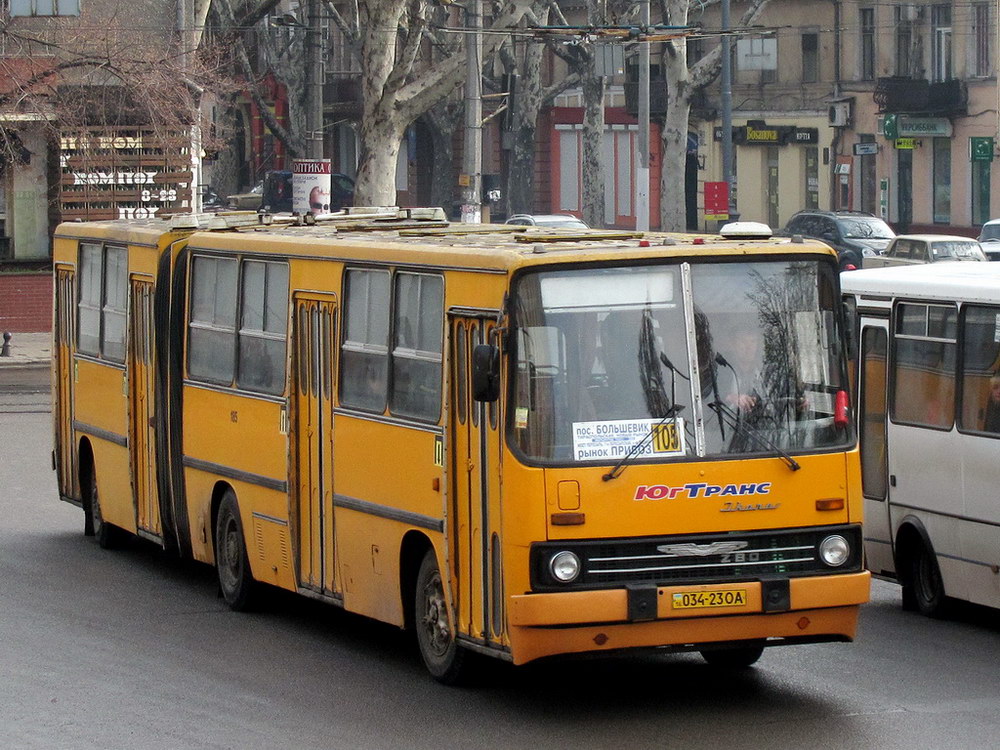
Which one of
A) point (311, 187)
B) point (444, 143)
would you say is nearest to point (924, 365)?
point (311, 187)

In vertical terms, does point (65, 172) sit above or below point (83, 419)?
above

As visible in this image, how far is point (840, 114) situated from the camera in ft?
197

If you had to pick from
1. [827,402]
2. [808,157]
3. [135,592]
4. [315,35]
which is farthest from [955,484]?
[808,157]

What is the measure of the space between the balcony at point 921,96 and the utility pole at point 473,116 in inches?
768

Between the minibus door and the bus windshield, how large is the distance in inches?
141

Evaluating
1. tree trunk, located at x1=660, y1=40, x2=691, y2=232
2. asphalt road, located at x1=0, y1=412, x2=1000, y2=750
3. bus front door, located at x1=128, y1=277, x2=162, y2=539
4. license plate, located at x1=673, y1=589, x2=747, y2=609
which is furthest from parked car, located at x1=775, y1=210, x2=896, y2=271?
license plate, located at x1=673, y1=589, x2=747, y2=609

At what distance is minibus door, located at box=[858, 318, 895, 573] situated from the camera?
42.2ft

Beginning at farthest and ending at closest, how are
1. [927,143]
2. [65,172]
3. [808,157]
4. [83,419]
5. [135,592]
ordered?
[808,157] → [927,143] → [65,172] → [83,419] → [135,592]

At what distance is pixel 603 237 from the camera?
32.7 ft

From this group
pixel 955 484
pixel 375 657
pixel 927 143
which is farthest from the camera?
pixel 927 143

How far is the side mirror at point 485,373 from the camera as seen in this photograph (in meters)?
8.88

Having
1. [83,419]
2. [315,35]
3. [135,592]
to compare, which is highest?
[315,35]

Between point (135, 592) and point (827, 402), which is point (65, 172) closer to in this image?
point (135, 592)

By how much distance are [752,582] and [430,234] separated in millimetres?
3172
